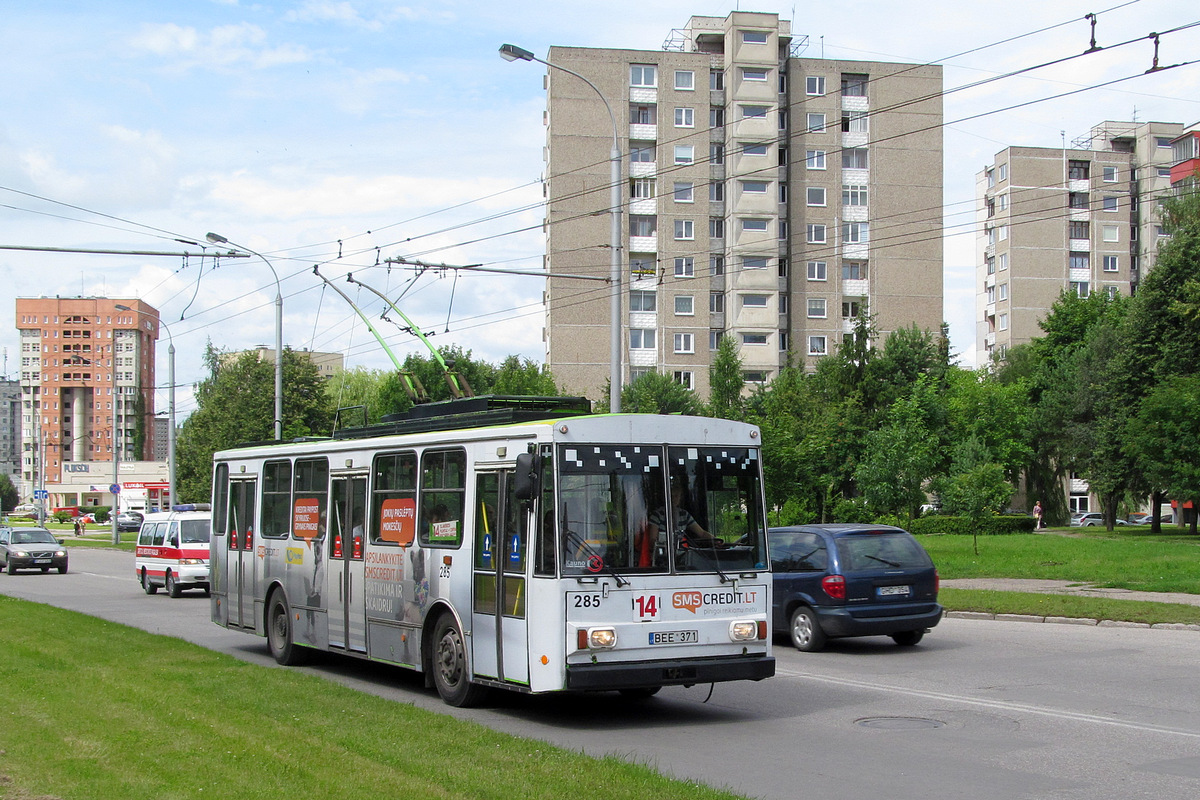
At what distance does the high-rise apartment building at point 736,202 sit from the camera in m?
72.9

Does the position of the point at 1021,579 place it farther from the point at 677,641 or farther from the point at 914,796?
the point at 914,796

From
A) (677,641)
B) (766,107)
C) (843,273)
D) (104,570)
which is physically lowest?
(104,570)

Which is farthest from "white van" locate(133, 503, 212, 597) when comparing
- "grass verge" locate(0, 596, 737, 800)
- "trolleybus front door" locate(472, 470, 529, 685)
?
"trolleybus front door" locate(472, 470, 529, 685)

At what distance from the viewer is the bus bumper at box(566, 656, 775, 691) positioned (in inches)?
397

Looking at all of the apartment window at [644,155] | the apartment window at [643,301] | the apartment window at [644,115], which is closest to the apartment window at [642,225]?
the apartment window at [644,155]

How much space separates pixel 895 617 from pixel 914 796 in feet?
27.2

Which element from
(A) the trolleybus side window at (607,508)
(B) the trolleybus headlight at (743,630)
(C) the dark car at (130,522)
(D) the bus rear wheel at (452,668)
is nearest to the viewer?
(A) the trolleybus side window at (607,508)

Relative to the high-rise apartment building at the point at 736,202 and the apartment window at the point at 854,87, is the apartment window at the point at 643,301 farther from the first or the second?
the apartment window at the point at 854,87

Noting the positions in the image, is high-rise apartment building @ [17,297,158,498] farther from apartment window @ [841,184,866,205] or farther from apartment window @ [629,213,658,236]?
apartment window @ [841,184,866,205]

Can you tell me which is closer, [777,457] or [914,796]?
[914,796]

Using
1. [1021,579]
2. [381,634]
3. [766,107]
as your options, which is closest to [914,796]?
[381,634]

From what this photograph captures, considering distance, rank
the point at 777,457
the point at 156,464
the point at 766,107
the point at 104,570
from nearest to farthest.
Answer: the point at 777,457, the point at 104,570, the point at 766,107, the point at 156,464

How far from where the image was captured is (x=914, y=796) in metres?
7.55

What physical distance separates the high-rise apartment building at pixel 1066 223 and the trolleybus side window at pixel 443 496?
90.2m
